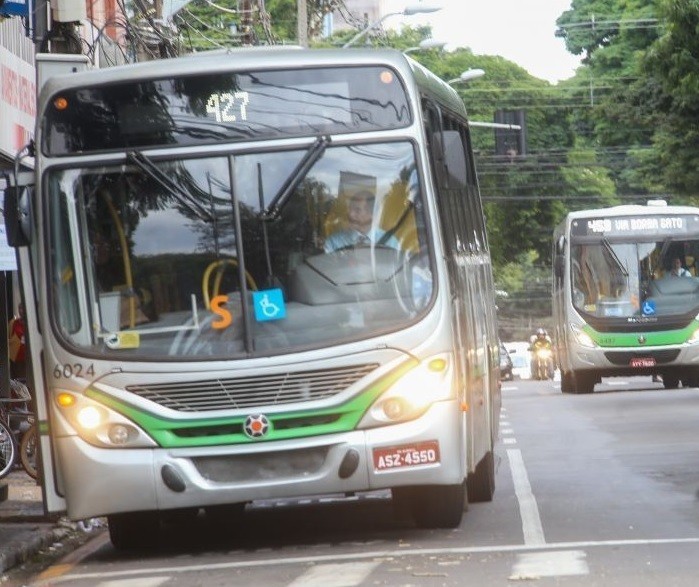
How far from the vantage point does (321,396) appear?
11.1 meters

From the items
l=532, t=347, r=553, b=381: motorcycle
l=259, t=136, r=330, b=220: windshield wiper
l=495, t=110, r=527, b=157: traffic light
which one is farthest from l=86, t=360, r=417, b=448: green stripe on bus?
l=532, t=347, r=553, b=381: motorcycle

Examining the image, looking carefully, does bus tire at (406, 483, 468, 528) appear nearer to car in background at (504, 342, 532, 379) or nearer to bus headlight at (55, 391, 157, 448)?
bus headlight at (55, 391, 157, 448)

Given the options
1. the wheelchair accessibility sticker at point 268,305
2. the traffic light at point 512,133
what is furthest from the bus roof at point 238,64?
the traffic light at point 512,133

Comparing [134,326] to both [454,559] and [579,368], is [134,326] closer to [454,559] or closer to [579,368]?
[454,559]

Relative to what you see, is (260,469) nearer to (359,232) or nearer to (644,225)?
(359,232)

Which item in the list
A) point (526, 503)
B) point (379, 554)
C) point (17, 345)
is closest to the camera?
point (379, 554)

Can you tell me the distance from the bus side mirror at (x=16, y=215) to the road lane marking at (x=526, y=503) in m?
3.54

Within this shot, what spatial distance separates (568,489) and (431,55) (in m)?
56.8

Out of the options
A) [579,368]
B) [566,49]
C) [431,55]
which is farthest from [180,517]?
[431,55]

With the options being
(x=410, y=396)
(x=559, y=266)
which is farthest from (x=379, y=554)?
(x=559, y=266)

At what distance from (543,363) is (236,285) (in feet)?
181

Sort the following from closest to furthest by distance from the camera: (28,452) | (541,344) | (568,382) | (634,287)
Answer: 1. (28,452)
2. (634,287)
3. (568,382)
4. (541,344)

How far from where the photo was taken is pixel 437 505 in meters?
12.3

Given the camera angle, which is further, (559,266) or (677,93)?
(677,93)
